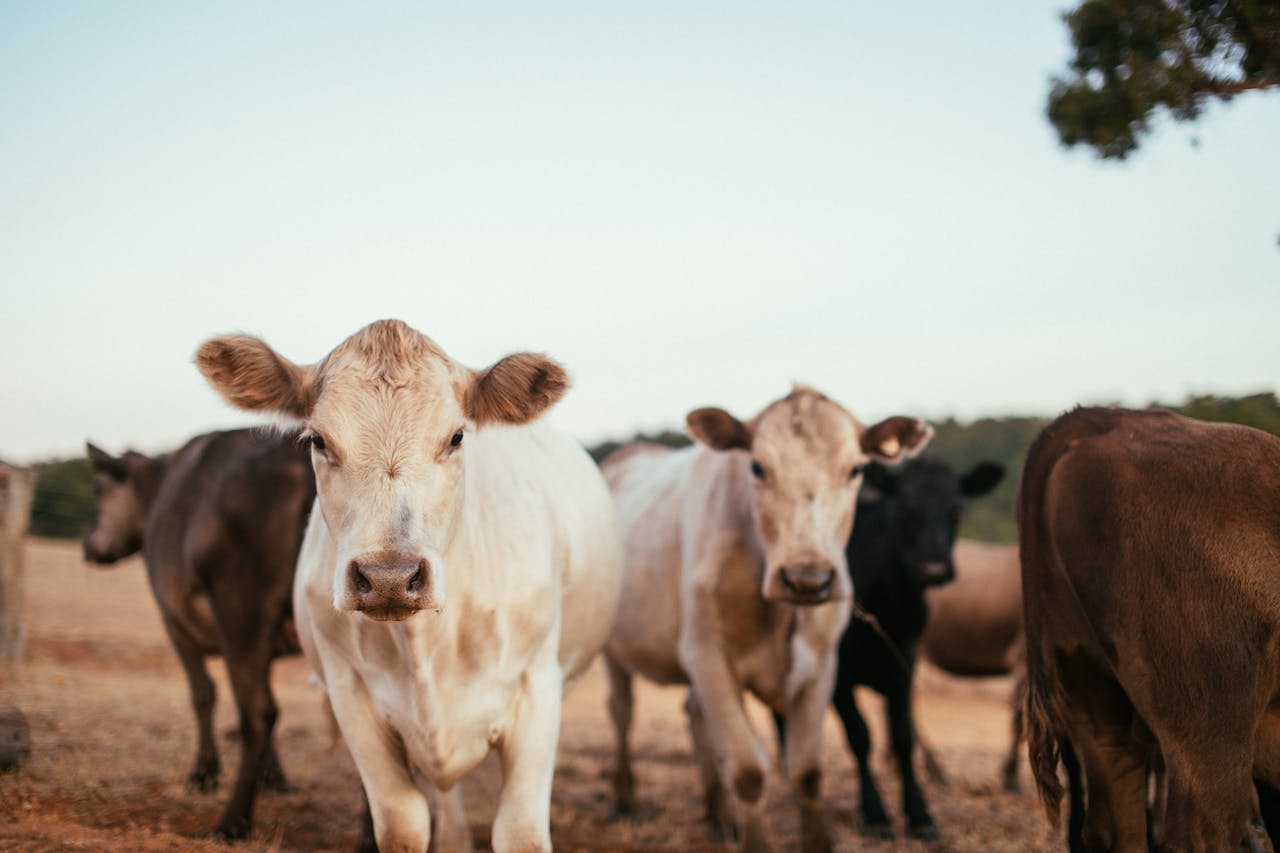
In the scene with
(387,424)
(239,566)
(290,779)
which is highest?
A: (387,424)

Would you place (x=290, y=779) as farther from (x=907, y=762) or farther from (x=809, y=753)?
(x=907, y=762)

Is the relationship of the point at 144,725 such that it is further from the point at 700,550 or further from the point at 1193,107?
the point at 1193,107

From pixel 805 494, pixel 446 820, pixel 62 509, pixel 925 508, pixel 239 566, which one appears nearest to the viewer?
pixel 446 820

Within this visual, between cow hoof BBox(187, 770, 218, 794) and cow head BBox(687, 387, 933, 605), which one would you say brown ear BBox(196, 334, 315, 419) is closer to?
cow head BBox(687, 387, 933, 605)

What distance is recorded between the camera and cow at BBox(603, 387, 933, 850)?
6.07 m

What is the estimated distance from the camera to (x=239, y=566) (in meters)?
6.51

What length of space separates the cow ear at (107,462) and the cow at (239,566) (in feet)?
6.93

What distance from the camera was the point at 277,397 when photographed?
14.4 feet

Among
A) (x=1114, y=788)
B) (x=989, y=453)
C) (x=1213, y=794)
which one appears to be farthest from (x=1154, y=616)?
(x=989, y=453)

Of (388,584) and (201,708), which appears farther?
(201,708)

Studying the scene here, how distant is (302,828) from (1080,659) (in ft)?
14.2

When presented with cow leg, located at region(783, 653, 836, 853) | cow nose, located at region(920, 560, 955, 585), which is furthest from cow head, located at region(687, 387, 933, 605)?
cow nose, located at region(920, 560, 955, 585)

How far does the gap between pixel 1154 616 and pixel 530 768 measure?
227 centimetres

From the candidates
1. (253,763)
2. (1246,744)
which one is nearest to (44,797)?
(253,763)
